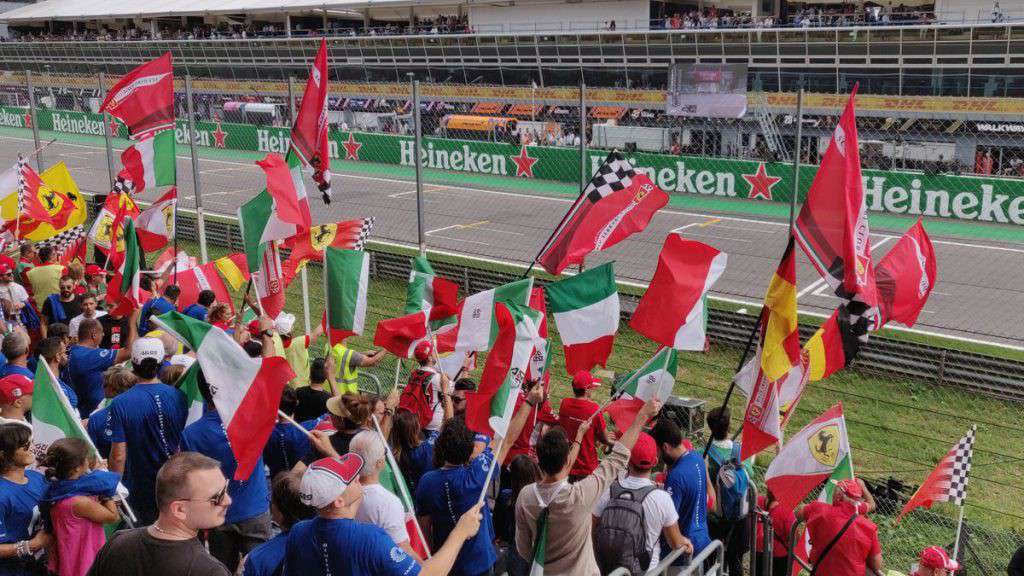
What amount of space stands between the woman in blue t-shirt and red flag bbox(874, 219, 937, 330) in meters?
6.05

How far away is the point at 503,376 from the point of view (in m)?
5.67

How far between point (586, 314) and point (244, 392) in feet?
9.85

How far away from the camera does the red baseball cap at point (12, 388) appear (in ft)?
19.1

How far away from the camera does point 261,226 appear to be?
29.4 ft

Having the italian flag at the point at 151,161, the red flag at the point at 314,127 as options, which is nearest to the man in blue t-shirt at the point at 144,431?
the red flag at the point at 314,127

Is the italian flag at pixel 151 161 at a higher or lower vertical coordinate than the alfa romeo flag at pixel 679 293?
higher

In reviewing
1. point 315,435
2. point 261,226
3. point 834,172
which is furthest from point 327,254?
point 834,172

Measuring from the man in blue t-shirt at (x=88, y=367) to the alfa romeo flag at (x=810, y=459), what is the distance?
16.6 ft

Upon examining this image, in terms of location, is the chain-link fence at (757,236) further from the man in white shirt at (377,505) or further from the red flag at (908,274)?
the man in white shirt at (377,505)

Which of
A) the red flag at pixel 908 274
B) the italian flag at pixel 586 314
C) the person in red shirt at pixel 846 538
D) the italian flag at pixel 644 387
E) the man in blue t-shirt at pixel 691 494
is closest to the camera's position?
the man in blue t-shirt at pixel 691 494

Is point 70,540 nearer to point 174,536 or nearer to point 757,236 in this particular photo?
point 174,536

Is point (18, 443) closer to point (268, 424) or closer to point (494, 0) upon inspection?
point (268, 424)

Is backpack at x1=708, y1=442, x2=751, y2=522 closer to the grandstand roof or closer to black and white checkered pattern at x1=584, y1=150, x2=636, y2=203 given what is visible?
black and white checkered pattern at x1=584, y1=150, x2=636, y2=203

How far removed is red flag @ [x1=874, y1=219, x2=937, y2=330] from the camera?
7.53 m
